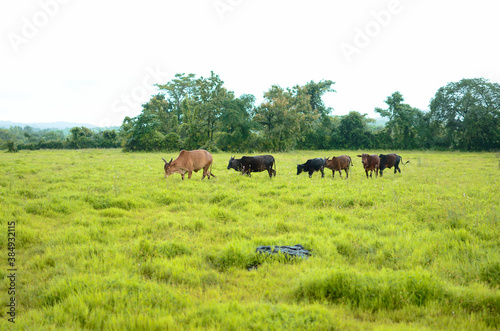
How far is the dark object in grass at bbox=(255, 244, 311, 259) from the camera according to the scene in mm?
5336

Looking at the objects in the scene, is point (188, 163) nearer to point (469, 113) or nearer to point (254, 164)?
point (254, 164)

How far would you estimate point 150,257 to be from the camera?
518cm

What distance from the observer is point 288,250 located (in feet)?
17.9

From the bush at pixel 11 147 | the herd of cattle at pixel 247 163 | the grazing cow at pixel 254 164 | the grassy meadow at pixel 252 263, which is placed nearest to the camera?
the grassy meadow at pixel 252 263

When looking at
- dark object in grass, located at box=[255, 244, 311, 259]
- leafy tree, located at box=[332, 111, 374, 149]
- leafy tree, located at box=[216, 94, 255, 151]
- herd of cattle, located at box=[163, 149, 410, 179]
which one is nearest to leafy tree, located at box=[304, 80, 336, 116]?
leafy tree, located at box=[332, 111, 374, 149]

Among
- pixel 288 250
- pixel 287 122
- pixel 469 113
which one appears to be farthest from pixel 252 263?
pixel 469 113

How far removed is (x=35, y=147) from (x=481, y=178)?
55713mm

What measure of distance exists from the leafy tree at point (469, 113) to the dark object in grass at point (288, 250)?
→ 42.6m

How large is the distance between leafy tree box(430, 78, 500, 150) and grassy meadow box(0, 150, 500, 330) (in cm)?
3553

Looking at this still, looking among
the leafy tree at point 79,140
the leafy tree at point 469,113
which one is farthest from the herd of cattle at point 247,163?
the leafy tree at point 79,140

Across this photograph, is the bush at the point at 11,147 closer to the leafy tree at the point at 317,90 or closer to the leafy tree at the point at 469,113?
the leafy tree at the point at 317,90

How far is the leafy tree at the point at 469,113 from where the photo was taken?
3719 cm

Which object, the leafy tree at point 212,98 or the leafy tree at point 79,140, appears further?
the leafy tree at point 79,140

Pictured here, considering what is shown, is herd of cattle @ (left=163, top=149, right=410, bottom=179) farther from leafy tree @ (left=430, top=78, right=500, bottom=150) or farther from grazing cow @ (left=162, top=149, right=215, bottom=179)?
leafy tree @ (left=430, top=78, right=500, bottom=150)
